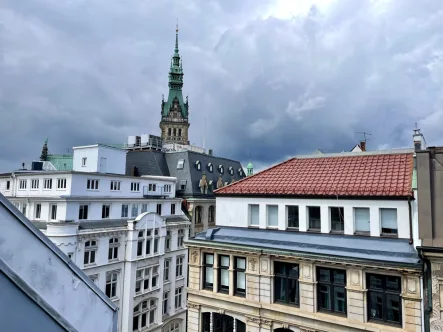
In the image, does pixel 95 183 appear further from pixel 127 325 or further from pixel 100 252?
pixel 127 325

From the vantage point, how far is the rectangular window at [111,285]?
34.5 m

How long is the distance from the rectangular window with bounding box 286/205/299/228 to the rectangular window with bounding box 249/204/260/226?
2260 millimetres

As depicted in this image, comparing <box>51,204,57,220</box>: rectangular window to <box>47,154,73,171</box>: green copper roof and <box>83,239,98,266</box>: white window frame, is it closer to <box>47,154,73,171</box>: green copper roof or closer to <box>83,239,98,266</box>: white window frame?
<box>83,239,98,266</box>: white window frame

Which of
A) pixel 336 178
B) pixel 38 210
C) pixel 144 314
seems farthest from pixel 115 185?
pixel 336 178

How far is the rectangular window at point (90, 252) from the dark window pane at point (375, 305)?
26.7 meters

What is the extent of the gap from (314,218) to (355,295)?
5.17m

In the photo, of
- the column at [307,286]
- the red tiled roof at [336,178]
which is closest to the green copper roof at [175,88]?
the red tiled roof at [336,178]

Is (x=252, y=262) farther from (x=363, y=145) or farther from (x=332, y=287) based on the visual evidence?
(x=363, y=145)

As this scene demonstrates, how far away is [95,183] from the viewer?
3478 centimetres

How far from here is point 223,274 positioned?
69.7 ft

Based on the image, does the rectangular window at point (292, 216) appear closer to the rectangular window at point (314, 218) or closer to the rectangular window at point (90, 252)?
the rectangular window at point (314, 218)

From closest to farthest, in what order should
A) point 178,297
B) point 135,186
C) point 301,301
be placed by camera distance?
point 301,301 < point 135,186 < point 178,297

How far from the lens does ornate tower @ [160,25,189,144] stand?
383 feet

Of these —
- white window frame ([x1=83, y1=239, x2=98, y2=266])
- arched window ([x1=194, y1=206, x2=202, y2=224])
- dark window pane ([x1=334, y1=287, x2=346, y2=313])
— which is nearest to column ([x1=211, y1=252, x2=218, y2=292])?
dark window pane ([x1=334, y1=287, x2=346, y2=313])
